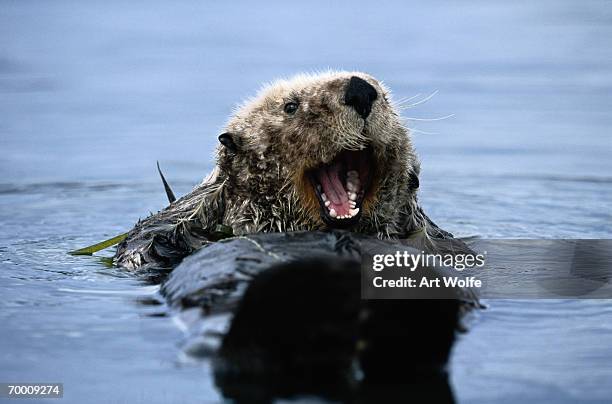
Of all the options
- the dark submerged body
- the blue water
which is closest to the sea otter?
the blue water

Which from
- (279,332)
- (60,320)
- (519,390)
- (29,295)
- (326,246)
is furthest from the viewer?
(29,295)

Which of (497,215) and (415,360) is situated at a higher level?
(415,360)

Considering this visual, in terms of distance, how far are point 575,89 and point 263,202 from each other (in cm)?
744

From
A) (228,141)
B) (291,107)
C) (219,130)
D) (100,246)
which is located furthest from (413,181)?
(100,246)

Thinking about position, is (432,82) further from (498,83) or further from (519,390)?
(519,390)

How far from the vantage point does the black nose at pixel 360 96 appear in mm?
4594

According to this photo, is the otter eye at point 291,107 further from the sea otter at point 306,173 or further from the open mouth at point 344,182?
the open mouth at point 344,182

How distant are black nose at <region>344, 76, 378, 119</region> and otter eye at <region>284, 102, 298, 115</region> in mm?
350

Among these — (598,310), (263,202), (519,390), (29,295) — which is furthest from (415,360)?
(29,295)

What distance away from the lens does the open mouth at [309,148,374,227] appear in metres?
4.75

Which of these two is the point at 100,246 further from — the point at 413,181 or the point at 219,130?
the point at 413,181

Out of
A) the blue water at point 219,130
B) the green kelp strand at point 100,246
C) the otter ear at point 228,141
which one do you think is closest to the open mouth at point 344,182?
the otter ear at point 228,141

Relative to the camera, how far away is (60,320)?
4215 millimetres

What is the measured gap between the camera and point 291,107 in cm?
490
